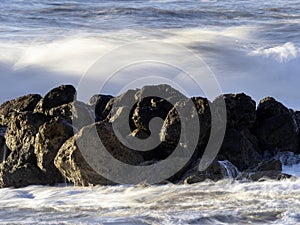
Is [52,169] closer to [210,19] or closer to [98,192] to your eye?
[98,192]

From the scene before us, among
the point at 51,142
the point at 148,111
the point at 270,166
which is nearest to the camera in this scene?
the point at 270,166

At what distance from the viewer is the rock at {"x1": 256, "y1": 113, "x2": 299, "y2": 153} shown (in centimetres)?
718

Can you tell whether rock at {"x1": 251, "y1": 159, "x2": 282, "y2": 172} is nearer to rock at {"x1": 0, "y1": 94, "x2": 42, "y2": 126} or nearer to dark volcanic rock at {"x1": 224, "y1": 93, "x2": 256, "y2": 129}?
dark volcanic rock at {"x1": 224, "y1": 93, "x2": 256, "y2": 129}

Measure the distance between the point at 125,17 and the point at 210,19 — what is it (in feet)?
8.35

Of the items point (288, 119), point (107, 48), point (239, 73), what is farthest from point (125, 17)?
point (288, 119)

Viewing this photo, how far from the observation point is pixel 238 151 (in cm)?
677

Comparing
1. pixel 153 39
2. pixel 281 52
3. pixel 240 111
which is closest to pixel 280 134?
pixel 240 111

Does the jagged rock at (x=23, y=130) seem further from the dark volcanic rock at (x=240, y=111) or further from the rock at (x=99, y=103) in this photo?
the dark volcanic rock at (x=240, y=111)

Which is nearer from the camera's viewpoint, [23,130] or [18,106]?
[23,130]

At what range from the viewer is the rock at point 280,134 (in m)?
7.18

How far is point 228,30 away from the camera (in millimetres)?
18500

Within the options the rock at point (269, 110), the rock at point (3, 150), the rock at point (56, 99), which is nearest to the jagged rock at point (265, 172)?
the rock at point (269, 110)

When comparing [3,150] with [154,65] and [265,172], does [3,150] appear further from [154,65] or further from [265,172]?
[154,65]

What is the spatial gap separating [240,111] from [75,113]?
5.58 feet
